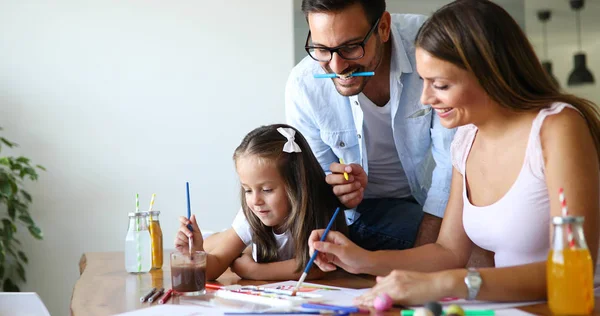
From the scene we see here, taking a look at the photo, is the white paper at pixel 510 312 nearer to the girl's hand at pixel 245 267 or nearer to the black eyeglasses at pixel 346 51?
the girl's hand at pixel 245 267

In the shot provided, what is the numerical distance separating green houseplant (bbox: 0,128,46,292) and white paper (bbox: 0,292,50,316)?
1.66 metres

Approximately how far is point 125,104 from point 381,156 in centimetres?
218

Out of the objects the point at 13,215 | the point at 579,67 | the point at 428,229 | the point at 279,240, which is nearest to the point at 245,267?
the point at 279,240

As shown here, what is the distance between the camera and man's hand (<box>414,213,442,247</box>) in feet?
7.38

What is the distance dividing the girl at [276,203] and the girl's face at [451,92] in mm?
547

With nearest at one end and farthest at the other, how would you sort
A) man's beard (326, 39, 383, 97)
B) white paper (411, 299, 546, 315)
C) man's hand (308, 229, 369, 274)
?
1. white paper (411, 299, 546, 315)
2. man's hand (308, 229, 369, 274)
3. man's beard (326, 39, 383, 97)

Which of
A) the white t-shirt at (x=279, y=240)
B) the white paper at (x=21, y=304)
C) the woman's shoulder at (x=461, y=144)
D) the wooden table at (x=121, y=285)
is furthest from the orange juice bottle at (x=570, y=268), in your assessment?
the white paper at (x=21, y=304)

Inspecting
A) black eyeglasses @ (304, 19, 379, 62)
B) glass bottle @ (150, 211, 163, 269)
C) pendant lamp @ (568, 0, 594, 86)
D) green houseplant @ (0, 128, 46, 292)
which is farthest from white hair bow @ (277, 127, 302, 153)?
pendant lamp @ (568, 0, 594, 86)

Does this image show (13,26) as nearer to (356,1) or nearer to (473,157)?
(356,1)

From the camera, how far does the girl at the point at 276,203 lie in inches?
80.3

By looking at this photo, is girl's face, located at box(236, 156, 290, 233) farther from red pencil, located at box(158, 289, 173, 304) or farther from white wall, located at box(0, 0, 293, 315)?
white wall, located at box(0, 0, 293, 315)

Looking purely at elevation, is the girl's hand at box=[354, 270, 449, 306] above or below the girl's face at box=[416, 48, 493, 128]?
below

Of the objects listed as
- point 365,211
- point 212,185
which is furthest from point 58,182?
point 365,211

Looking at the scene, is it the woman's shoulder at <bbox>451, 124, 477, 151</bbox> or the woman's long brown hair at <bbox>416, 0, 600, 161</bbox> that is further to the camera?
the woman's shoulder at <bbox>451, 124, 477, 151</bbox>
